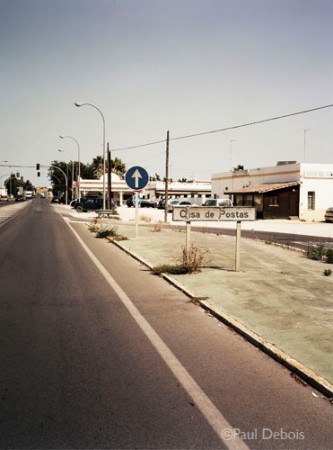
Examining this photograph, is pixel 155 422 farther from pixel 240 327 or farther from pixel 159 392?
pixel 240 327

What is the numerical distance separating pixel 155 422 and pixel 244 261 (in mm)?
8693

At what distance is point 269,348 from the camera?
5.03m

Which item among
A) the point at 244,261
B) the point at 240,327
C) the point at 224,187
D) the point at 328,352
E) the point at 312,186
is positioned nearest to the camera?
the point at 328,352

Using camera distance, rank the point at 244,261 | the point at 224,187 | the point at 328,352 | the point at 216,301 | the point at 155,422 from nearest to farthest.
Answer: the point at 155,422
the point at 328,352
the point at 216,301
the point at 244,261
the point at 224,187

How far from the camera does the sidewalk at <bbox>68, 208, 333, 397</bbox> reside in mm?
4852

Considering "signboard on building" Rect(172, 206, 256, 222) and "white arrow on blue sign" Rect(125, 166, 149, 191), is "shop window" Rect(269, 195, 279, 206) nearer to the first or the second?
"white arrow on blue sign" Rect(125, 166, 149, 191)

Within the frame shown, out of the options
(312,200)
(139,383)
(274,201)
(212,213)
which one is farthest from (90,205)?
(139,383)

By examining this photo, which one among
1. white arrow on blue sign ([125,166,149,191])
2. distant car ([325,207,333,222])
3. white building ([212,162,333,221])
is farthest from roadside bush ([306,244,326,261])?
white building ([212,162,333,221])

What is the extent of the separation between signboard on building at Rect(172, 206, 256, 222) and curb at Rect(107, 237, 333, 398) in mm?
2220

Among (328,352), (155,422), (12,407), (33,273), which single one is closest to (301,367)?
(328,352)

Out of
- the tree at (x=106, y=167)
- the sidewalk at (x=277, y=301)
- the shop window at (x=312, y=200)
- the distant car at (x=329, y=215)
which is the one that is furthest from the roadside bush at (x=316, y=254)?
the tree at (x=106, y=167)

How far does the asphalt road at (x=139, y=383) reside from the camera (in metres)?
3.29

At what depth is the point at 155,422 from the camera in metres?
3.45

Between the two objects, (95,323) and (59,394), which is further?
(95,323)
